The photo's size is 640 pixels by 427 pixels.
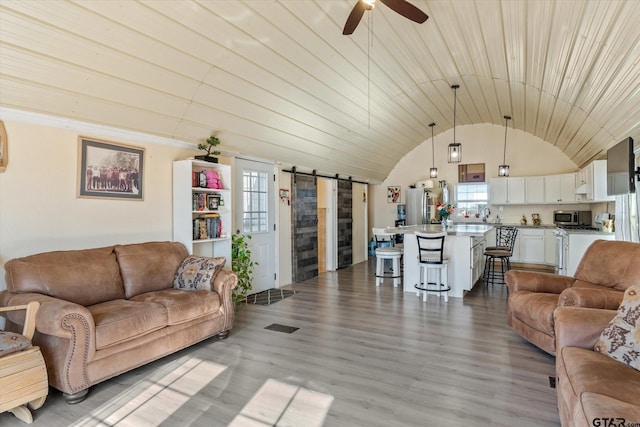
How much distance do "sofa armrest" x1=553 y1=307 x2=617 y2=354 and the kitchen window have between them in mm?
6823

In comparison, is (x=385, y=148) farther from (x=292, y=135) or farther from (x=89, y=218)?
(x=89, y=218)

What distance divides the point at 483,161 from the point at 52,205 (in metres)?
8.63

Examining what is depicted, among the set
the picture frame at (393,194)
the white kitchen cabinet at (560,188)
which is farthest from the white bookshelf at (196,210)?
the white kitchen cabinet at (560,188)

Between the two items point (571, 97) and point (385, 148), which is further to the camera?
point (385, 148)

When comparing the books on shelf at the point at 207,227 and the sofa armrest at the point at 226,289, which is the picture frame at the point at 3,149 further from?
the sofa armrest at the point at 226,289

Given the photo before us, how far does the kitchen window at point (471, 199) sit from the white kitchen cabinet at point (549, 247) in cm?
144

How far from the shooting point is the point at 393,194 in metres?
9.80

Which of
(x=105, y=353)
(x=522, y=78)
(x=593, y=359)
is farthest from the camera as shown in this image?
(x=522, y=78)

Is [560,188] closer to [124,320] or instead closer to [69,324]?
[124,320]

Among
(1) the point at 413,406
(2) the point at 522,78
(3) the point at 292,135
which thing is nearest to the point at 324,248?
(3) the point at 292,135

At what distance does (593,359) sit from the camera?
6.53 feet

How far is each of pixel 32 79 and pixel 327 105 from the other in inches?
132

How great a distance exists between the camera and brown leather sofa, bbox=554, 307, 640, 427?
1.48 metres

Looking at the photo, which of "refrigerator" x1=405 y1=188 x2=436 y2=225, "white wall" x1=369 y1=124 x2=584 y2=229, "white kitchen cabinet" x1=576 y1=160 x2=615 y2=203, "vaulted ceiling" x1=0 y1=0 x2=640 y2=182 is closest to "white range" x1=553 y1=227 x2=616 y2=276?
"white kitchen cabinet" x1=576 y1=160 x2=615 y2=203
